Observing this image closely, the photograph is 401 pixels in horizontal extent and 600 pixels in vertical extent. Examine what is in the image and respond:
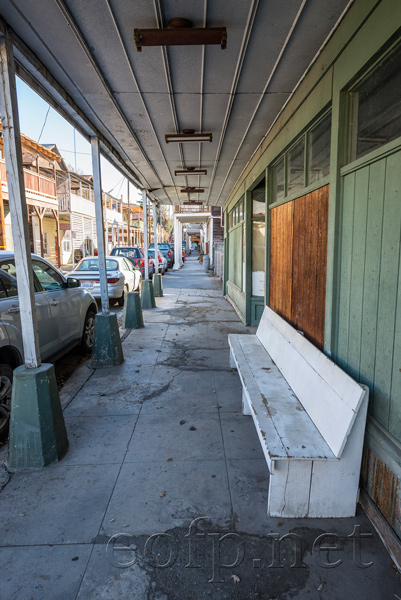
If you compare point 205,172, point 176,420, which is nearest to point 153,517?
point 176,420

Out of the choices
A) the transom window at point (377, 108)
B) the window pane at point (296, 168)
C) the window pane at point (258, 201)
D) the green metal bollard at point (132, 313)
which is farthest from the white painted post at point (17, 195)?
the window pane at point (258, 201)

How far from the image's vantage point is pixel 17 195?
3.02 meters

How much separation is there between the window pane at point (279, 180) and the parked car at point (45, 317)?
135 inches

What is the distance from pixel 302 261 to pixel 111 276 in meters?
7.95

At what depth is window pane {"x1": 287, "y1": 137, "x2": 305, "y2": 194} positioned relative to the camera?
4.51 metres

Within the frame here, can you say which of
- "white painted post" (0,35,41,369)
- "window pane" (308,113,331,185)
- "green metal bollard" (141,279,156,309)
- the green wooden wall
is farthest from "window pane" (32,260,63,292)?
"green metal bollard" (141,279,156,309)

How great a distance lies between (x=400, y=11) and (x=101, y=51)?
2.44 m

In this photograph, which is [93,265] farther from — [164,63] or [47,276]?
[164,63]

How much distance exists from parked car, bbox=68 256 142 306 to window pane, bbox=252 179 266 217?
480 centimetres

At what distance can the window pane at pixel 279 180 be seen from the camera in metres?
5.46

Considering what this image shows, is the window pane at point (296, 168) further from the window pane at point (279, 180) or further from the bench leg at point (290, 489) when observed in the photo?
the bench leg at point (290, 489)

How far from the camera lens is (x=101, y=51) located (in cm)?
338

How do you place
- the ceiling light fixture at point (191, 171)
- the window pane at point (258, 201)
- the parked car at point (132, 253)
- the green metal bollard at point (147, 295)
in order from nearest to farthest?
the window pane at point (258, 201) → the ceiling light fixture at point (191, 171) → the green metal bollard at point (147, 295) → the parked car at point (132, 253)

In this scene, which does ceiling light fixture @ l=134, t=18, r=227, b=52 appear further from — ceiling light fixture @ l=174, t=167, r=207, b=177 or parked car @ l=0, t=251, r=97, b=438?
ceiling light fixture @ l=174, t=167, r=207, b=177
